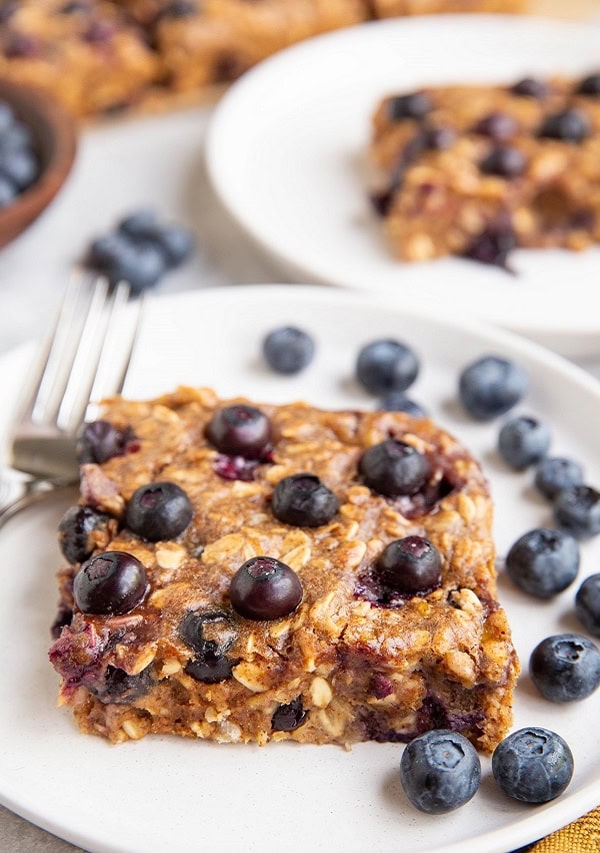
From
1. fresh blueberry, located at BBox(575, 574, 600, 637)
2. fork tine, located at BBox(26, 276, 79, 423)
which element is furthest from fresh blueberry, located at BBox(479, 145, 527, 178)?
fresh blueberry, located at BBox(575, 574, 600, 637)

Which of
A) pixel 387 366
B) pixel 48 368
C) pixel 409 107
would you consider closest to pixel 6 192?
pixel 48 368

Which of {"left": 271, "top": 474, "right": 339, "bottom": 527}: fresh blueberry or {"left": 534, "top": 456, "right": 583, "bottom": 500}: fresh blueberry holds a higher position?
{"left": 271, "top": 474, "right": 339, "bottom": 527}: fresh blueberry

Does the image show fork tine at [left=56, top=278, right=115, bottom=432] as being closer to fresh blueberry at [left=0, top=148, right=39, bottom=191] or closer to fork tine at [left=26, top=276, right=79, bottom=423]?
fork tine at [left=26, top=276, right=79, bottom=423]

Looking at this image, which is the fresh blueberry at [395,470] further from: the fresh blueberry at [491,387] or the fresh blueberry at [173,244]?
the fresh blueberry at [173,244]

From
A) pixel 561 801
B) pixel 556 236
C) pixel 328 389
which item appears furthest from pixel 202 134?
pixel 561 801

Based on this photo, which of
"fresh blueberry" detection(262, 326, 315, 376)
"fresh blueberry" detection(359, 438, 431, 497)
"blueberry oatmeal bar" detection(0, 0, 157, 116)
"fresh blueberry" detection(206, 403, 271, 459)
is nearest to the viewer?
"fresh blueberry" detection(359, 438, 431, 497)

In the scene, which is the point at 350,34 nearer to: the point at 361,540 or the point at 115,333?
the point at 115,333

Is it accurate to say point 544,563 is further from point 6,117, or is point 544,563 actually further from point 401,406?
point 6,117

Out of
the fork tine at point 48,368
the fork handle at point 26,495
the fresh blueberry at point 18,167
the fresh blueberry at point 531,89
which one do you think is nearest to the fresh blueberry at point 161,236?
the fresh blueberry at point 18,167
